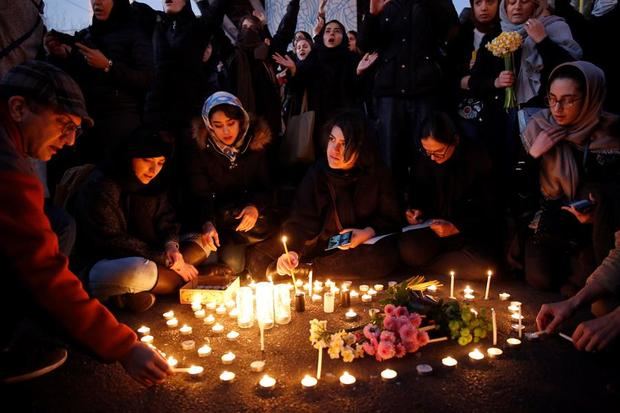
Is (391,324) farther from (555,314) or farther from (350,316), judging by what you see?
(555,314)

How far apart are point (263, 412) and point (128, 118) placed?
140 inches

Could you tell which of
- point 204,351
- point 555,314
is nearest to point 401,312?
point 555,314

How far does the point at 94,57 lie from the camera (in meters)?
4.52

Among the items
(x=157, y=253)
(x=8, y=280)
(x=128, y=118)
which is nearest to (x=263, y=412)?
(x=8, y=280)

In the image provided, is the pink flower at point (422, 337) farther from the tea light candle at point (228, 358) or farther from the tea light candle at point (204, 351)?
the tea light candle at point (204, 351)

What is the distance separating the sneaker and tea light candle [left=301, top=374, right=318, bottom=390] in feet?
4.49

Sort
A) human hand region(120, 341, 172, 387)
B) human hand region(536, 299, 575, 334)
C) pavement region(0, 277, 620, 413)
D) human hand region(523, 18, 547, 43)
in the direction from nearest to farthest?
human hand region(120, 341, 172, 387) → pavement region(0, 277, 620, 413) → human hand region(536, 299, 575, 334) → human hand region(523, 18, 547, 43)

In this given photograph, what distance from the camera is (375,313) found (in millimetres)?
3172

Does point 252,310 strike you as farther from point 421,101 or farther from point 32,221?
point 421,101

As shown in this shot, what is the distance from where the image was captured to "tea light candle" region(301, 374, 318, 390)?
2.64 metres

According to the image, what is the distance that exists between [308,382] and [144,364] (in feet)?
3.08

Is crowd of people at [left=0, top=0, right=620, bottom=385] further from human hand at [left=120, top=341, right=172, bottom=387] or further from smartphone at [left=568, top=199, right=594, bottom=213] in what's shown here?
human hand at [left=120, top=341, right=172, bottom=387]

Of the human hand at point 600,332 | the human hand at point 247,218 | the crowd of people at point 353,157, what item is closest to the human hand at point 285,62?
the crowd of people at point 353,157

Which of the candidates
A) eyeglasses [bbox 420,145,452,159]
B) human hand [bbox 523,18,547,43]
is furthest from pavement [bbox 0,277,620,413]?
human hand [bbox 523,18,547,43]
